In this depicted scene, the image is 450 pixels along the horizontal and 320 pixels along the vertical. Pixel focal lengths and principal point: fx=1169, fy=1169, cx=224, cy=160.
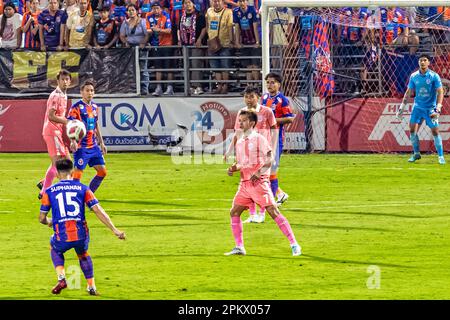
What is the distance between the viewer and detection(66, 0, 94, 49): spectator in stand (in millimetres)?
34438

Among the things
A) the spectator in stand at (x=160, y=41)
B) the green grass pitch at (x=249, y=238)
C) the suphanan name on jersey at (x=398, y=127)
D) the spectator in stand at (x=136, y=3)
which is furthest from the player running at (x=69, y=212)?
the spectator in stand at (x=136, y=3)

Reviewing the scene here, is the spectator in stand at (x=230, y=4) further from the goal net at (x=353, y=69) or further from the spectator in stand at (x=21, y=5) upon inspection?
the spectator in stand at (x=21, y=5)

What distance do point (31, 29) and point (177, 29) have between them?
4.50 metres

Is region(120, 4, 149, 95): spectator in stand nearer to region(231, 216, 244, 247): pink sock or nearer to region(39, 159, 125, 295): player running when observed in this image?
region(231, 216, 244, 247): pink sock

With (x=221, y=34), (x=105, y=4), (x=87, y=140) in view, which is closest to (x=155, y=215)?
(x=87, y=140)

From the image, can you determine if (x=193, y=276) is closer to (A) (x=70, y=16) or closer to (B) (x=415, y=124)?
(B) (x=415, y=124)

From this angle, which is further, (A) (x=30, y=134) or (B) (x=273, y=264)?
(A) (x=30, y=134)

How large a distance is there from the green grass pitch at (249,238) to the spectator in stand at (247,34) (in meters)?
5.66

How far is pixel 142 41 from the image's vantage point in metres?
34.1

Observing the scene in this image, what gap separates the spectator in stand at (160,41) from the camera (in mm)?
33625

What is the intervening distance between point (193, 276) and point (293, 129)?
17831 millimetres

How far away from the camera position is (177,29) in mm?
33938

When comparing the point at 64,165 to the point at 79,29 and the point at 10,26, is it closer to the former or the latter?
the point at 79,29
